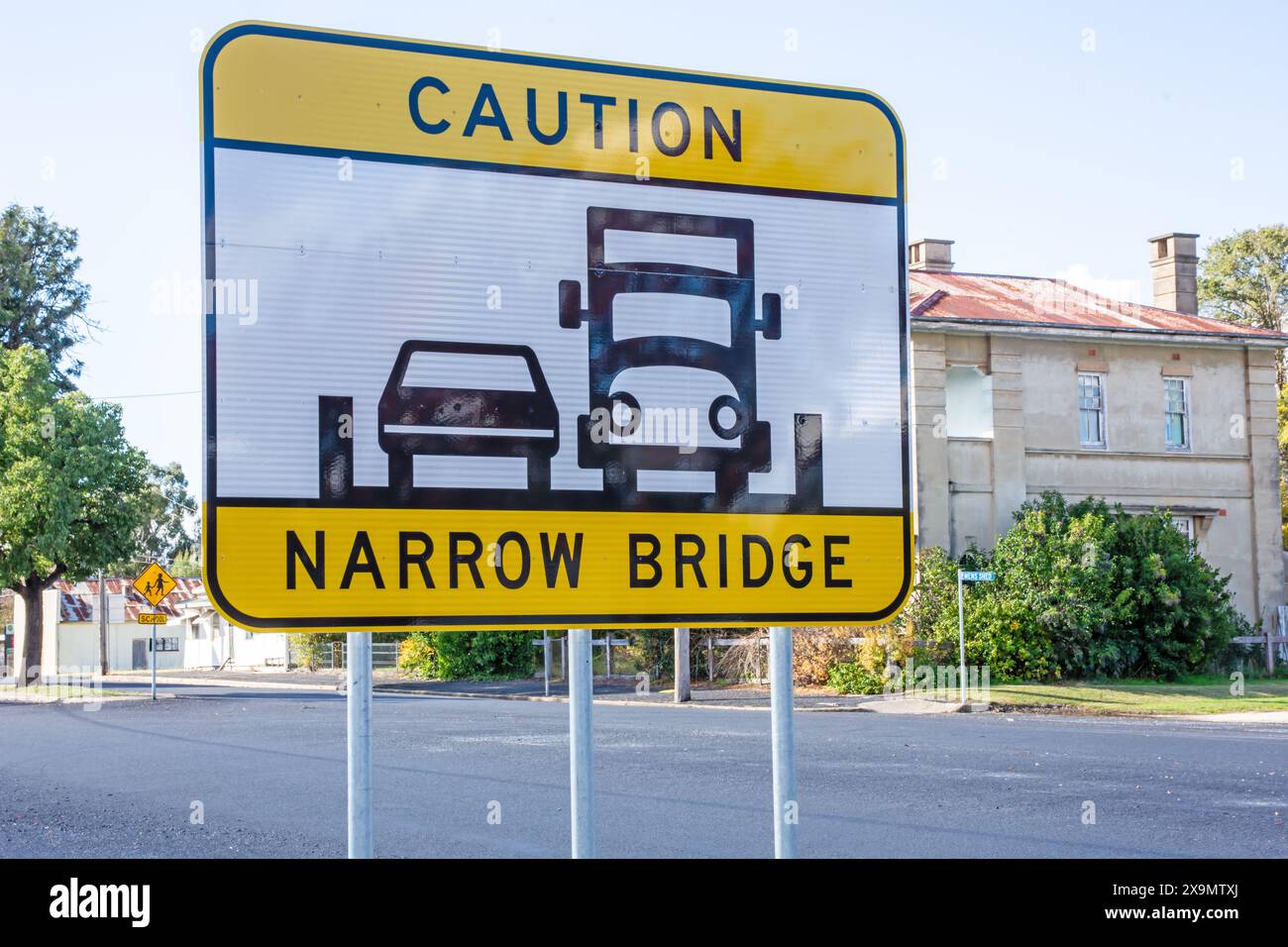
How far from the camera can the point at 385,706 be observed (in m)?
27.0

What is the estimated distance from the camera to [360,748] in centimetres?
194

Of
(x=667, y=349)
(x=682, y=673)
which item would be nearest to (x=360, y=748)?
(x=667, y=349)

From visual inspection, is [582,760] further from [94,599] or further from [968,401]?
[94,599]

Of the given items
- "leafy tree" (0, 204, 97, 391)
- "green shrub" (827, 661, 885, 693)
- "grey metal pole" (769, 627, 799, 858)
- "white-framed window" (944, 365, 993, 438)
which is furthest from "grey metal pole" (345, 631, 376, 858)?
"leafy tree" (0, 204, 97, 391)

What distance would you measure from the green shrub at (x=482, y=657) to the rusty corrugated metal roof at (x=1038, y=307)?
14504 millimetres

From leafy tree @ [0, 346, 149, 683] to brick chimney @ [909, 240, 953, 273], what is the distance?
23.6m

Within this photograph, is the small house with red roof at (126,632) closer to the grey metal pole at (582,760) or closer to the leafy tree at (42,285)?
the leafy tree at (42,285)

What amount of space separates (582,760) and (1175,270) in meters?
37.8

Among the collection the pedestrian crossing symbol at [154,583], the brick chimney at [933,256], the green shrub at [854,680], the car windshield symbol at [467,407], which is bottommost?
the green shrub at [854,680]

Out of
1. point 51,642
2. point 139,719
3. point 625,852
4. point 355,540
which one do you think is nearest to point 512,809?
point 625,852

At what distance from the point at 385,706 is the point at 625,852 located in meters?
18.7

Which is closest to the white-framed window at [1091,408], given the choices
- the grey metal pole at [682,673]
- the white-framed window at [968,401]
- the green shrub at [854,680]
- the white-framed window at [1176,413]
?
the white-framed window at [1176,413]

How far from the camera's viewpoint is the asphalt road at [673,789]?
31.7 feet

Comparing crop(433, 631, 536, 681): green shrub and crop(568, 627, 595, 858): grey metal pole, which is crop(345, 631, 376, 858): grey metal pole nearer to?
crop(568, 627, 595, 858): grey metal pole
